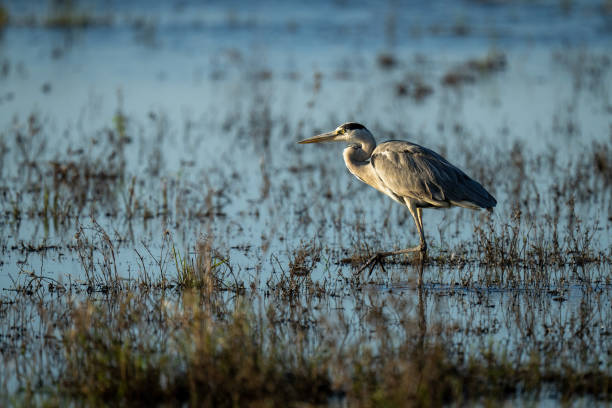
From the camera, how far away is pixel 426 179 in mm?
7598

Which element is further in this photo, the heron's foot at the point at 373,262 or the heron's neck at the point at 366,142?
the heron's neck at the point at 366,142

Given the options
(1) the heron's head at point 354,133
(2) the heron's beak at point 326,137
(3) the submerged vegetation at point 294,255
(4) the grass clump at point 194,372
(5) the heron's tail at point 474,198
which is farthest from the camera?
(2) the heron's beak at point 326,137

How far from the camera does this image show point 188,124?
13352 millimetres

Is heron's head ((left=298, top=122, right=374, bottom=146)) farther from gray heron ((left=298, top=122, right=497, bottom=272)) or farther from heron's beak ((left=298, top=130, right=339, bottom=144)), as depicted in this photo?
gray heron ((left=298, top=122, right=497, bottom=272))

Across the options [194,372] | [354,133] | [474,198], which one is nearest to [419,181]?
[474,198]

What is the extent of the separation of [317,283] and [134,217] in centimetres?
323

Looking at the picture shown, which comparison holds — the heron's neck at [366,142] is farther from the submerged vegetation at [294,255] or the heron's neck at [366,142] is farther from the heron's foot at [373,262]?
the heron's foot at [373,262]

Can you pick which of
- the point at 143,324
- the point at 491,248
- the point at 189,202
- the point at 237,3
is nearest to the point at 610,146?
the point at 491,248

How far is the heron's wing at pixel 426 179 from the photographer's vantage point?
7.55 meters

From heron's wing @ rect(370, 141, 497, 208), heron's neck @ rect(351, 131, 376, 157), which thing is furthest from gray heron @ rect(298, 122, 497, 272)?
heron's neck @ rect(351, 131, 376, 157)

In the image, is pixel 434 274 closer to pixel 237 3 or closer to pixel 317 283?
pixel 317 283

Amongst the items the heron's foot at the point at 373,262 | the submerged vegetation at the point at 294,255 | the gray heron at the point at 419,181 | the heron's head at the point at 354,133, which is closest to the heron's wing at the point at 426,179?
the gray heron at the point at 419,181

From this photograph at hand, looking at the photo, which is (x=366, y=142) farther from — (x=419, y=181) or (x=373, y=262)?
(x=373, y=262)

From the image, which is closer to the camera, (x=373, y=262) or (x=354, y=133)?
(x=373, y=262)
